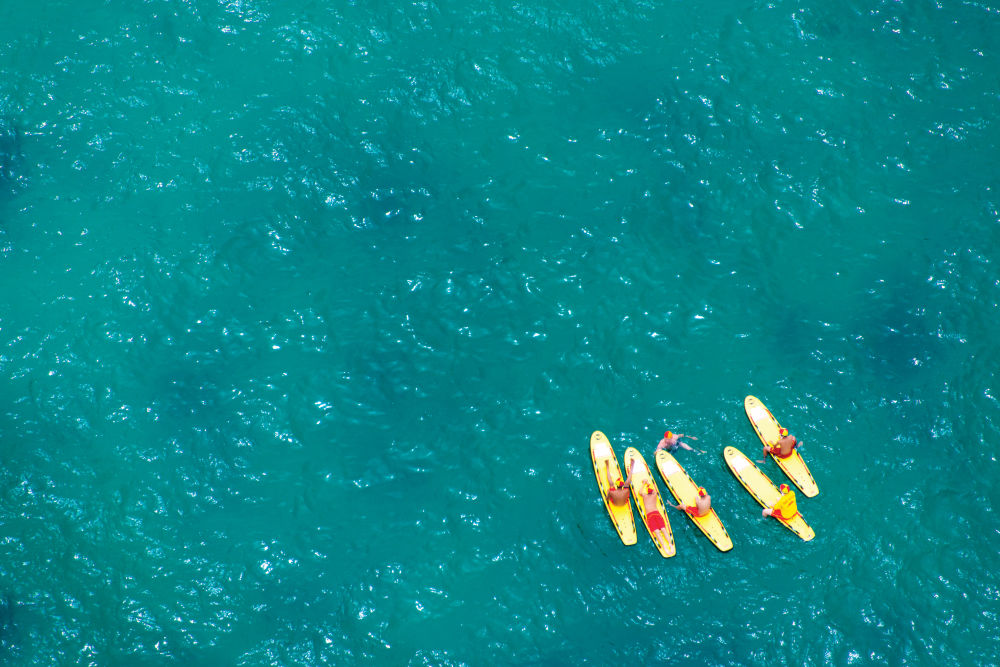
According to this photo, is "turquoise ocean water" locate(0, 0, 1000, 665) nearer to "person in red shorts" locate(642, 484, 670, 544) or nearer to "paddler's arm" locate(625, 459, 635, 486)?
"person in red shorts" locate(642, 484, 670, 544)

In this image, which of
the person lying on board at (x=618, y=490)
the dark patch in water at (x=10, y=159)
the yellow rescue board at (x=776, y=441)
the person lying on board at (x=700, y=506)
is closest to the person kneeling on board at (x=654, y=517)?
the person lying on board at (x=618, y=490)

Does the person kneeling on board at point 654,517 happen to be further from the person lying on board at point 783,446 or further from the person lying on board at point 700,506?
the person lying on board at point 783,446

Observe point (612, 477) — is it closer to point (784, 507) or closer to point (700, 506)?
point (700, 506)

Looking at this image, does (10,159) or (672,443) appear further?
(10,159)

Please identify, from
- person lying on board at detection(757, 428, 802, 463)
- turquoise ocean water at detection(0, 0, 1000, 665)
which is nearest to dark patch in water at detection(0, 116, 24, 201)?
turquoise ocean water at detection(0, 0, 1000, 665)

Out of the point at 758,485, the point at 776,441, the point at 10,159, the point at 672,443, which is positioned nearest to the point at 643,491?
the point at 672,443
